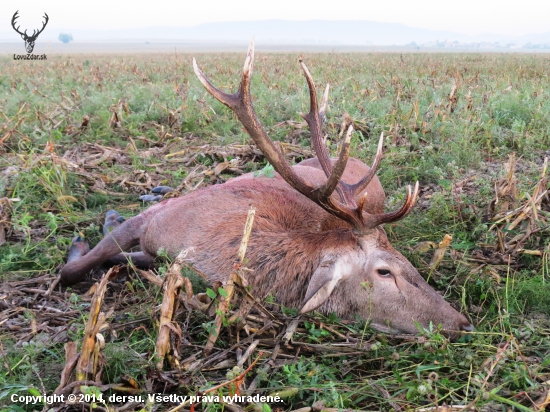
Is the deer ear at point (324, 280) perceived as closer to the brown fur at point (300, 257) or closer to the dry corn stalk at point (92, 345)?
the brown fur at point (300, 257)

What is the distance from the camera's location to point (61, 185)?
530 cm

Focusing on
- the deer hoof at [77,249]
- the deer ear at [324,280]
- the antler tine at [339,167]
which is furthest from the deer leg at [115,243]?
the antler tine at [339,167]

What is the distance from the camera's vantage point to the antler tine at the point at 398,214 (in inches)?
127

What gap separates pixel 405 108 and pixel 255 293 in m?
5.69

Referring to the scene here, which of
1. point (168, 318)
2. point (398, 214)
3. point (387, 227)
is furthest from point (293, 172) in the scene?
point (387, 227)

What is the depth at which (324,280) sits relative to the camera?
3.31 metres

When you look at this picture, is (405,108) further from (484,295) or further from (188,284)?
(188,284)

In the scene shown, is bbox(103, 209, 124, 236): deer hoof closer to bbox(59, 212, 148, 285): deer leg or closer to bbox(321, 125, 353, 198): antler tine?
bbox(59, 212, 148, 285): deer leg

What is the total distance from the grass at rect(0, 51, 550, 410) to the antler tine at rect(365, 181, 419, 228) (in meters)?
0.72

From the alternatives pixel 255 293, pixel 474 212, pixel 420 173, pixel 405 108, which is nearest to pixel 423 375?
pixel 255 293

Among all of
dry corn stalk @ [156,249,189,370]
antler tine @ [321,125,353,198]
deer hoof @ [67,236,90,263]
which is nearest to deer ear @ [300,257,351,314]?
antler tine @ [321,125,353,198]

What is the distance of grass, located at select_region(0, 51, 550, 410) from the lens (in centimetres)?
268

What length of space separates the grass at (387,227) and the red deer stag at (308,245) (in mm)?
216

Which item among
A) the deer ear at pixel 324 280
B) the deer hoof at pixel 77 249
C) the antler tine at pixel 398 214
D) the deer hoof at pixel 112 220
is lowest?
the deer hoof at pixel 77 249
